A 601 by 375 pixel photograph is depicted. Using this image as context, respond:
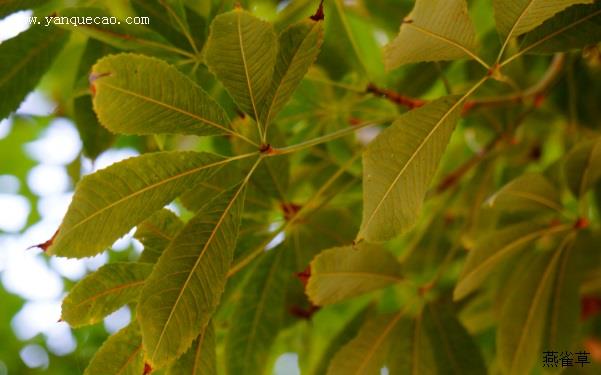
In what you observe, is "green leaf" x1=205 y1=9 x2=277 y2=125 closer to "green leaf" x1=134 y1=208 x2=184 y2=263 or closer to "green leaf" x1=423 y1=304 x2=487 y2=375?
"green leaf" x1=134 y1=208 x2=184 y2=263

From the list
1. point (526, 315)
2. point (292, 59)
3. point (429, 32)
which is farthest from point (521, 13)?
point (526, 315)

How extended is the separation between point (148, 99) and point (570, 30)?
0.40 m

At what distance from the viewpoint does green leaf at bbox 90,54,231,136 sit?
59cm

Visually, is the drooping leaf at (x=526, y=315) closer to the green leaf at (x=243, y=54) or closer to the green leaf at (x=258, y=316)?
the green leaf at (x=258, y=316)

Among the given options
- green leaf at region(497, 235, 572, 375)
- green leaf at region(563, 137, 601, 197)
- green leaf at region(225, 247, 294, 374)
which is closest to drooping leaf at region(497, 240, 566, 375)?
green leaf at region(497, 235, 572, 375)

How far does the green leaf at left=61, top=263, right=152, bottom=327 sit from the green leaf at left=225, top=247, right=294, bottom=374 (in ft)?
0.55

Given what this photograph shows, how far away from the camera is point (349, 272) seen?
79cm

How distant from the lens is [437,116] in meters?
0.63

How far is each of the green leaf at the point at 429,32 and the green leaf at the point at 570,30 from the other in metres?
0.09

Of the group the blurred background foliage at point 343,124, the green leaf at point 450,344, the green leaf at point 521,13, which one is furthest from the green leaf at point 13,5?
the green leaf at point 450,344

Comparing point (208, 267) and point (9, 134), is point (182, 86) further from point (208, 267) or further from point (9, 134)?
point (9, 134)

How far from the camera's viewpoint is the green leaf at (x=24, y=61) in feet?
2.84

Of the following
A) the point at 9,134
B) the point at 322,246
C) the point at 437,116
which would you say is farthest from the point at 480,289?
the point at 9,134

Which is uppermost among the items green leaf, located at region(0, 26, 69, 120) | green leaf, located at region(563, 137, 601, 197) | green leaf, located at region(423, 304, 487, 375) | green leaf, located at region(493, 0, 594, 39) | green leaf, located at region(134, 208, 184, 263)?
green leaf, located at region(0, 26, 69, 120)
